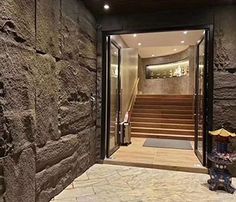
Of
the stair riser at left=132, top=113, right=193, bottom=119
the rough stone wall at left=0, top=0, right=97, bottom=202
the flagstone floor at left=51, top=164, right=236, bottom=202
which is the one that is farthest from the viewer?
the stair riser at left=132, top=113, right=193, bottom=119

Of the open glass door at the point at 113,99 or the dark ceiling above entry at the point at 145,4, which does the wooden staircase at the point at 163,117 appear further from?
the dark ceiling above entry at the point at 145,4

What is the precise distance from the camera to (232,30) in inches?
132

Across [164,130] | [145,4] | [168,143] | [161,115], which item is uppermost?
[145,4]

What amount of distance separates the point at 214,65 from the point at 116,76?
1992 millimetres

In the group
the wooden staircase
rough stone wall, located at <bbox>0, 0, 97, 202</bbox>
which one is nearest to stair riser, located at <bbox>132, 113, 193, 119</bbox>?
the wooden staircase

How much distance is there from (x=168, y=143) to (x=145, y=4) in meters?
3.46

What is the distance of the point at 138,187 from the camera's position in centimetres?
295

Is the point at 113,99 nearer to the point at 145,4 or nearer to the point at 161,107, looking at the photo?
the point at 145,4

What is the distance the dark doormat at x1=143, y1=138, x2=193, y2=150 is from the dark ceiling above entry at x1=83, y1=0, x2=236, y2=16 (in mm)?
3036

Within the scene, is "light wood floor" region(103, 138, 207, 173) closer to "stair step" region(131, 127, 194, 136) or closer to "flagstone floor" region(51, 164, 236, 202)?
"flagstone floor" region(51, 164, 236, 202)

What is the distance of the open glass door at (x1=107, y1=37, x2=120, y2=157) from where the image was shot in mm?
4105

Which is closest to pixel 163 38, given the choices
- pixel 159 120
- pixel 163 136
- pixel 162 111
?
pixel 163 136

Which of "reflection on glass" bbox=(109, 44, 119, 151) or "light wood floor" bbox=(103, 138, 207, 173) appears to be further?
"reflection on glass" bbox=(109, 44, 119, 151)

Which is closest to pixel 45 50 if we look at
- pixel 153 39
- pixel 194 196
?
pixel 194 196
